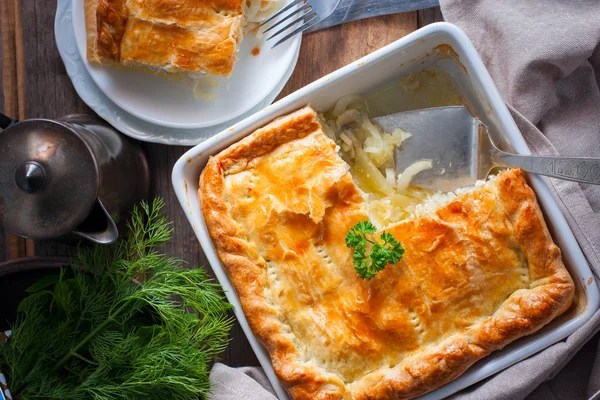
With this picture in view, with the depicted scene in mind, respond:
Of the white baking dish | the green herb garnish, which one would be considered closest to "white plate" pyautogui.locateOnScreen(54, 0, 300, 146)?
the white baking dish

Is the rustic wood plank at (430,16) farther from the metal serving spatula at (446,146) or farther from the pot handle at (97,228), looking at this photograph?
the pot handle at (97,228)

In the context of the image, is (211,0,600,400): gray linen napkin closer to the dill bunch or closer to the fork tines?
the dill bunch

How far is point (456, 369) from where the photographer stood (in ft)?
9.07

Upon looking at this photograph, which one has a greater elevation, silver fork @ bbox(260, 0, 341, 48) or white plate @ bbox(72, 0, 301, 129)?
silver fork @ bbox(260, 0, 341, 48)

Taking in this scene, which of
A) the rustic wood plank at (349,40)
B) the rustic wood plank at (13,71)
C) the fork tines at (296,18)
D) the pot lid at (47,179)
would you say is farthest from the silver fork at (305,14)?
the rustic wood plank at (13,71)

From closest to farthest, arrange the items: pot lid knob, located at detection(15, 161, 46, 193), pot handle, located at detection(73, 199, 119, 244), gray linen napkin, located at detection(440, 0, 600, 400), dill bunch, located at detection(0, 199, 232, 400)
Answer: pot lid knob, located at detection(15, 161, 46, 193) < pot handle, located at detection(73, 199, 119, 244) < dill bunch, located at detection(0, 199, 232, 400) < gray linen napkin, located at detection(440, 0, 600, 400)

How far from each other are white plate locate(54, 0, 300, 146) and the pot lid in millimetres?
672

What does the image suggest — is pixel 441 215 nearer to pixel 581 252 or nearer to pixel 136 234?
pixel 581 252

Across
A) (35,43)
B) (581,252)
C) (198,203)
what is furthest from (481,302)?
(35,43)

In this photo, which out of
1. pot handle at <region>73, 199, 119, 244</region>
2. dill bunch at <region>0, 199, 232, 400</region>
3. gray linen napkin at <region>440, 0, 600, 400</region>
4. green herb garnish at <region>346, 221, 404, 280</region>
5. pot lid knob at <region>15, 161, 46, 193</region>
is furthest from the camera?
gray linen napkin at <region>440, 0, 600, 400</region>

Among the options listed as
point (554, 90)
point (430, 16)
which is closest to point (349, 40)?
point (430, 16)

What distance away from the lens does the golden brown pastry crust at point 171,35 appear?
10.3 ft

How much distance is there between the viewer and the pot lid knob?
2.46m

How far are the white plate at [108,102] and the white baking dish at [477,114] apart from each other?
1.07ft
